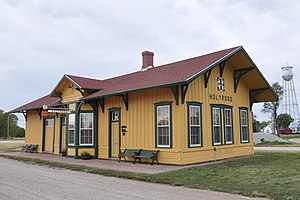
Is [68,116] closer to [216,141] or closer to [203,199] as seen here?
[216,141]

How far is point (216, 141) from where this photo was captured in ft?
46.3

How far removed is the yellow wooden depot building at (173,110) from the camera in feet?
40.9

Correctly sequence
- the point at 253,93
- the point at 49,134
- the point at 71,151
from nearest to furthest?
the point at 71,151, the point at 253,93, the point at 49,134

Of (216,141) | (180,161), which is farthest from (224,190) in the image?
(216,141)

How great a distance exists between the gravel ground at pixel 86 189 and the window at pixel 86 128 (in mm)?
5761

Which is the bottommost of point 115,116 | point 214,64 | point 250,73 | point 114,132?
point 114,132

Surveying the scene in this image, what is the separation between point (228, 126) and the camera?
15.1 metres

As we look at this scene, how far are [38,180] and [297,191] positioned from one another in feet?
23.8

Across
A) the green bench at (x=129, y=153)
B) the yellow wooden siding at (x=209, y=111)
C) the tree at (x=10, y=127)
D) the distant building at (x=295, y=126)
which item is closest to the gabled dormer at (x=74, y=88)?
the green bench at (x=129, y=153)

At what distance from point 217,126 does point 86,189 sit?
8057mm

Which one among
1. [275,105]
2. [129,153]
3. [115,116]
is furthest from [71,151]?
[275,105]

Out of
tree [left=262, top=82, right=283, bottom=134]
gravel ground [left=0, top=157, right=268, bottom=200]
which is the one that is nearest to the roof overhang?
gravel ground [left=0, top=157, right=268, bottom=200]

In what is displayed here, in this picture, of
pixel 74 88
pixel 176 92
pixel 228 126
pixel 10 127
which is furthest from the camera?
pixel 10 127

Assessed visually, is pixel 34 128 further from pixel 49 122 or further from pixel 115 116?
pixel 115 116
